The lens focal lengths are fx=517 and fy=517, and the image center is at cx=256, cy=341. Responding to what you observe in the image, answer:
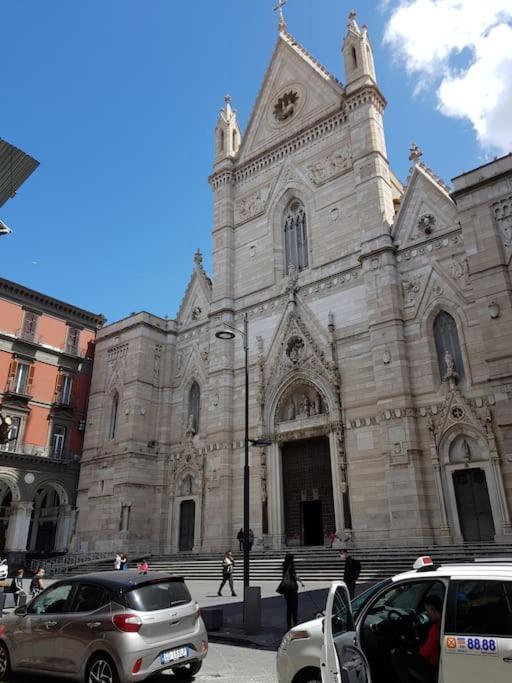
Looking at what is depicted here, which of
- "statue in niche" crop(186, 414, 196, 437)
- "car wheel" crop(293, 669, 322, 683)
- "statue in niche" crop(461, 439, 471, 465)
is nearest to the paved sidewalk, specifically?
"car wheel" crop(293, 669, 322, 683)

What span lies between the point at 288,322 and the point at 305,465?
7134 mm

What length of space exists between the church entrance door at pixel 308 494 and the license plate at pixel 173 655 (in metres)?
16.5

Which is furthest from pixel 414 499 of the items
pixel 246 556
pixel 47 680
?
pixel 47 680

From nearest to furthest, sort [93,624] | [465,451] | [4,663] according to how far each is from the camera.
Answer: [93,624], [4,663], [465,451]

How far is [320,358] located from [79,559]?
652 inches

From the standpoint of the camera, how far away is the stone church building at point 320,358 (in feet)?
63.6

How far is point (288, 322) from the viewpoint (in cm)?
2634

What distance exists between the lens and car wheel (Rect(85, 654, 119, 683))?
6367 mm

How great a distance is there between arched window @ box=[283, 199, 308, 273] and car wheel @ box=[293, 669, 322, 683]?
77.4 ft

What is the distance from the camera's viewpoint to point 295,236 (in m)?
28.8

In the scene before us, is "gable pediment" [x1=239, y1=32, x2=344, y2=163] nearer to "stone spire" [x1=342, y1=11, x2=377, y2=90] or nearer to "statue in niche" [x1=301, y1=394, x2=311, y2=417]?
"stone spire" [x1=342, y1=11, x2=377, y2=90]

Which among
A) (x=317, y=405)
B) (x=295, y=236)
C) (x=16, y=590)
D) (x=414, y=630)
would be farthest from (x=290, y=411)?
(x=414, y=630)

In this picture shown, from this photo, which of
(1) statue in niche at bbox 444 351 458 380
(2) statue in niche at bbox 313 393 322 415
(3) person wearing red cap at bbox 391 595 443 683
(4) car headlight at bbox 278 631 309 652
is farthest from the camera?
(2) statue in niche at bbox 313 393 322 415

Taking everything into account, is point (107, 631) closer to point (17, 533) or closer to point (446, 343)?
point (446, 343)
